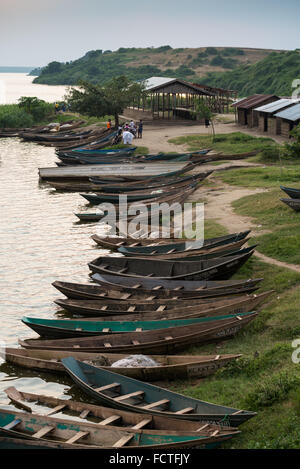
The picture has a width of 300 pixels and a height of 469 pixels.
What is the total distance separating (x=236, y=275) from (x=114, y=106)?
36508mm

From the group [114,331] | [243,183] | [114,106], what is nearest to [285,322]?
[114,331]

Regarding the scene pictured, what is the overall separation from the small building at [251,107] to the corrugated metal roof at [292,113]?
819 centimetres

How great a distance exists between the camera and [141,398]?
10.5 meters

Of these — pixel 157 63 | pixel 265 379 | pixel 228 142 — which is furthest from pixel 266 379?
pixel 157 63

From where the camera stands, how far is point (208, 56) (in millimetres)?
139375

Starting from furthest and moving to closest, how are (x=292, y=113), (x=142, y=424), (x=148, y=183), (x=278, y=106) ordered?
(x=278, y=106)
(x=292, y=113)
(x=148, y=183)
(x=142, y=424)

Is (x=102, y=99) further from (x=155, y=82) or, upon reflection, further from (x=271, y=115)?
(x=271, y=115)

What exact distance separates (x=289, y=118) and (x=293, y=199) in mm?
16818

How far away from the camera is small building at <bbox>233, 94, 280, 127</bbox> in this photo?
47594 mm

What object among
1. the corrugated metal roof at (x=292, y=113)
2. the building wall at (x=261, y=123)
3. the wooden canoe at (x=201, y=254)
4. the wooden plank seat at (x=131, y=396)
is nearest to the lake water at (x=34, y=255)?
the wooden plank seat at (x=131, y=396)

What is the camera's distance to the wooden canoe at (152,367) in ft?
37.6

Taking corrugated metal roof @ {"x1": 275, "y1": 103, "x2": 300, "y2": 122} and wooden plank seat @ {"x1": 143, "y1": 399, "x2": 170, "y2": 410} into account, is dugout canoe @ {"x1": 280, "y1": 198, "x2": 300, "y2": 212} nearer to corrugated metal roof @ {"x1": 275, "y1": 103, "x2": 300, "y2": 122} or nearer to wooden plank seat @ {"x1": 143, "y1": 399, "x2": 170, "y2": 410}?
wooden plank seat @ {"x1": 143, "y1": 399, "x2": 170, "y2": 410}

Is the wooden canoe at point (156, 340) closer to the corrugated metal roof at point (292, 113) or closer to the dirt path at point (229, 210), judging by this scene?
the dirt path at point (229, 210)

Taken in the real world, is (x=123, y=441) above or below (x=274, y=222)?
below
